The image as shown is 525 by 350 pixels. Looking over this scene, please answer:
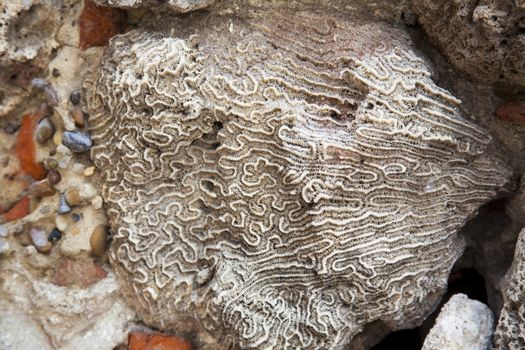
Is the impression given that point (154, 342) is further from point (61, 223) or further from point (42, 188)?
point (42, 188)

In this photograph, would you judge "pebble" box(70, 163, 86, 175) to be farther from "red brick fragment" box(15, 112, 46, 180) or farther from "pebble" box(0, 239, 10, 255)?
"pebble" box(0, 239, 10, 255)

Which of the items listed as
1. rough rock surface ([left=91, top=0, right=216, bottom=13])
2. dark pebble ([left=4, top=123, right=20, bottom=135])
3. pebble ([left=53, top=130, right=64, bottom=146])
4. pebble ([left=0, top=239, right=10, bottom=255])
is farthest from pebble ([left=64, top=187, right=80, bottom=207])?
rough rock surface ([left=91, top=0, right=216, bottom=13])

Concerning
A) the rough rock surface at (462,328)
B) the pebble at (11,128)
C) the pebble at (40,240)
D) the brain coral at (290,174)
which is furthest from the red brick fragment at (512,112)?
the pebble at (11,128)

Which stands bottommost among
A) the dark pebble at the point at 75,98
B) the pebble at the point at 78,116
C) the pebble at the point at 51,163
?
the pebble at the point at 51,163

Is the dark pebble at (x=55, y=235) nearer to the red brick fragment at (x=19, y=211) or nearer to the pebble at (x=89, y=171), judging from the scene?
the red brick fragment at (x=19, y=211)

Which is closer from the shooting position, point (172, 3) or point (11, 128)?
point (172, 3)

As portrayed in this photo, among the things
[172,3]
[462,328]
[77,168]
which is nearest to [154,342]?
[77,168]
